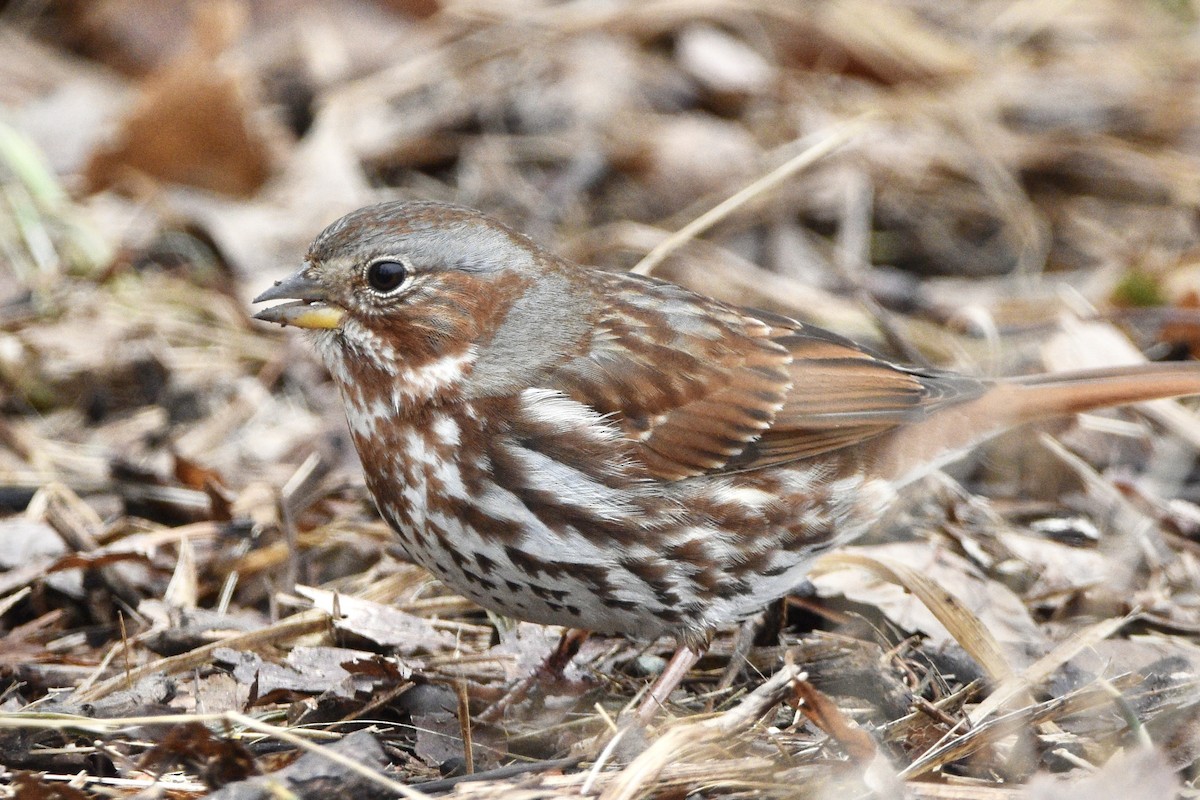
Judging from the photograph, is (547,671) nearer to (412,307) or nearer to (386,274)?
(412,307)

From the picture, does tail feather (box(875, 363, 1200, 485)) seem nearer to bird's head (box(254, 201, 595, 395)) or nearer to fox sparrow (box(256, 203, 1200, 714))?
fox sparrow (box(256, 203, 1200, 714))

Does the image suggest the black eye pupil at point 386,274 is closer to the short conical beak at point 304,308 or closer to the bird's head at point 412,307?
the bird's head at point 412,307

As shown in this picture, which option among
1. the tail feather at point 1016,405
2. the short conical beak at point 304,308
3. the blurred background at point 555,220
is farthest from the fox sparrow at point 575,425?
the blurred background at point 555,220

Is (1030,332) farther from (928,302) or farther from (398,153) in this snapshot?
(398,153)

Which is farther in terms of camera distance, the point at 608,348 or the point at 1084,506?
the point at 1084,506

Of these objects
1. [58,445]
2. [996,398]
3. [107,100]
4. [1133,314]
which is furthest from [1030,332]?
[107,100]


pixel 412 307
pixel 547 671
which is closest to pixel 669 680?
pixel 547 671
